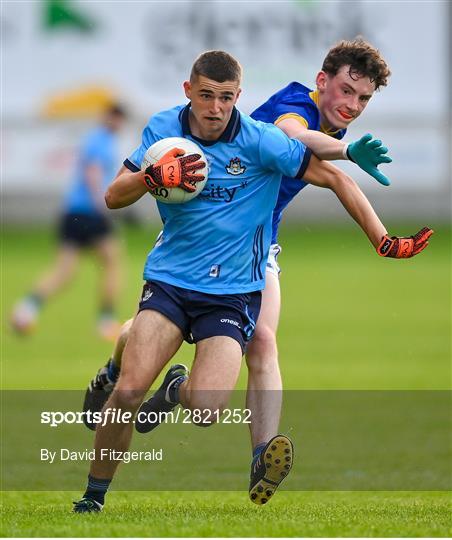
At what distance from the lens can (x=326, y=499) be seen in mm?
7648

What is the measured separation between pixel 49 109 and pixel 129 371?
2589cm

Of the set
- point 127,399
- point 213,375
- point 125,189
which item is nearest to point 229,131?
point 125,189

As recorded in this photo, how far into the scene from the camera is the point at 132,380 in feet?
21.4

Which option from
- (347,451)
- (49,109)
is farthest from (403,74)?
(347,451)

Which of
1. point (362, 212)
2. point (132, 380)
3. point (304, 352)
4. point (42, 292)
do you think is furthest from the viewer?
point (42, 292)

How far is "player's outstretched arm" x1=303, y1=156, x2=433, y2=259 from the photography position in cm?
675

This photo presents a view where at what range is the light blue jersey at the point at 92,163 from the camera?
1612 cm

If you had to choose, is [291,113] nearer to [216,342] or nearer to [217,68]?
[217,68]

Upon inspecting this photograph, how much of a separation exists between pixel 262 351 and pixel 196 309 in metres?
0.72

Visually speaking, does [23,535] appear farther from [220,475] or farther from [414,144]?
[414,144]

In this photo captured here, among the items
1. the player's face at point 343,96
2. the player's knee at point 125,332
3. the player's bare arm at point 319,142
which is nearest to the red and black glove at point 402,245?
the player's bare arm at point 319,142

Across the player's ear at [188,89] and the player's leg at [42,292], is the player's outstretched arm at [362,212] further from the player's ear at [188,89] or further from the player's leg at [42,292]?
the player's leg at [42,292]

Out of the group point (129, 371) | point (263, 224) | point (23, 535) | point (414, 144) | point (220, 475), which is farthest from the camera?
point (414, 144)

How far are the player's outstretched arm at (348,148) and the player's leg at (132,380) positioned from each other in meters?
1.23
